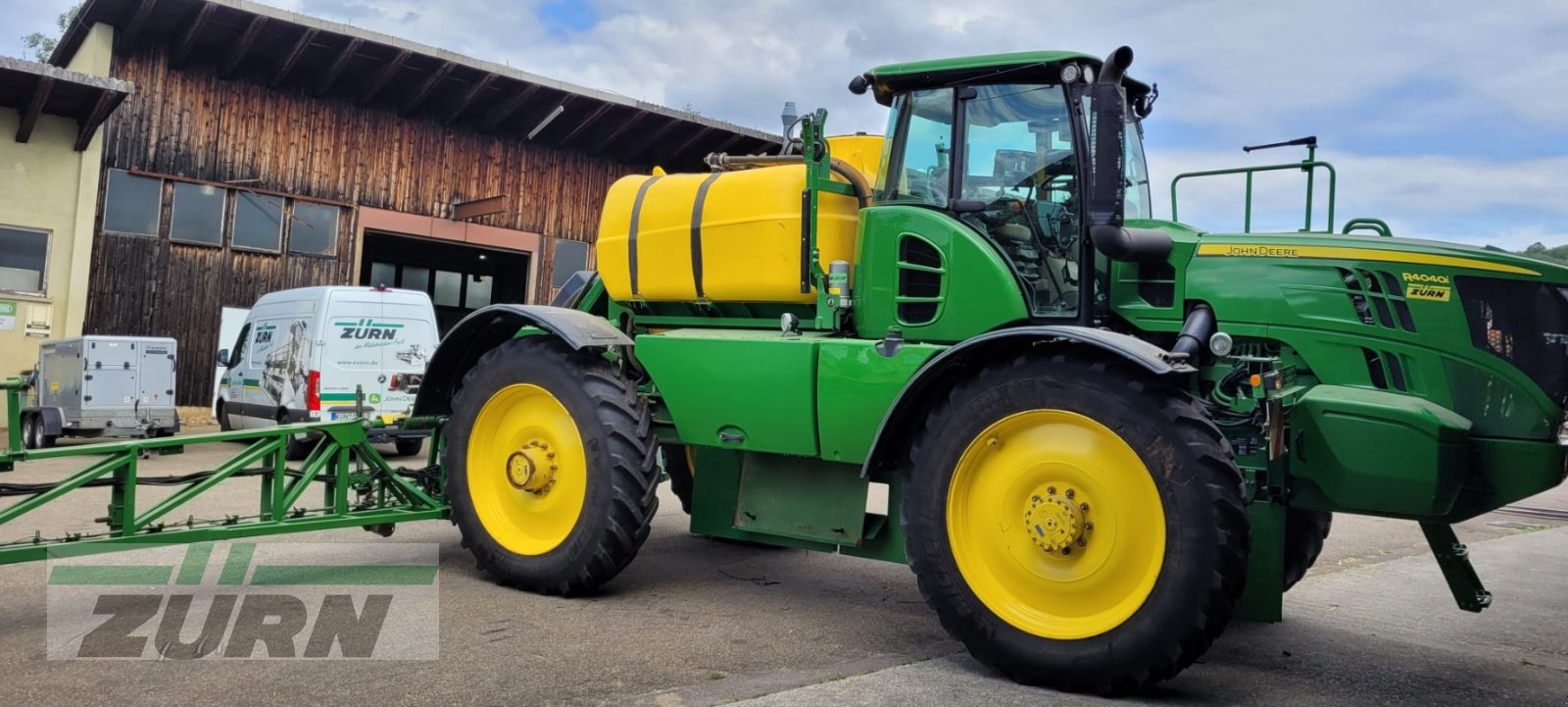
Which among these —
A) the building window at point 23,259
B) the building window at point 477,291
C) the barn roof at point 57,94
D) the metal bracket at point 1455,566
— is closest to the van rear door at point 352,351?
the barn roof at point 57,94

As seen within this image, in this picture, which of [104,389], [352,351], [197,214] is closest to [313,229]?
[197,214]

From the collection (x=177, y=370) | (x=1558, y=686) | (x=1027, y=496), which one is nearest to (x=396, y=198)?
(x=177, y=370)

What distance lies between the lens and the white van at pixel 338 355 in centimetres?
1399

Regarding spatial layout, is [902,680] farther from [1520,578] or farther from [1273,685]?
[1520,578]

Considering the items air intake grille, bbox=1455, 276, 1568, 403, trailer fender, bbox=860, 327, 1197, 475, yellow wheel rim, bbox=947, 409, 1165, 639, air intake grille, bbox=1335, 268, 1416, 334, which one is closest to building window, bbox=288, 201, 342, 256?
trailer fender, bbox=860, 327, 1197, 475

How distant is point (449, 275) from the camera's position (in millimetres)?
27562

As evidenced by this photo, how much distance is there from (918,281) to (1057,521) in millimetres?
1606

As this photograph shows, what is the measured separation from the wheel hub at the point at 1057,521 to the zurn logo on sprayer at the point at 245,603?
8.73 feet

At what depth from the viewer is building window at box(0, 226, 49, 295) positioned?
16.5m

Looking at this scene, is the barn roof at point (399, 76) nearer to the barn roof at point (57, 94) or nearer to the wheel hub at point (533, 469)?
the barn roof at point (57, 94)

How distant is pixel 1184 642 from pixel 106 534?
508 cm

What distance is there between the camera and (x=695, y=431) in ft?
21.4

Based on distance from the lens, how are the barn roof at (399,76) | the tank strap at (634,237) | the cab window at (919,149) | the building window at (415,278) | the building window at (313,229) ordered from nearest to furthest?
1. the cab window at (919,149)
2. the tank strap at (634,237)
3. the barn roof at (399,76)
4. the building window at (313,229)
5. the building window at (415,278)

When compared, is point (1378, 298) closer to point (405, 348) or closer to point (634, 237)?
point (634, 237)
